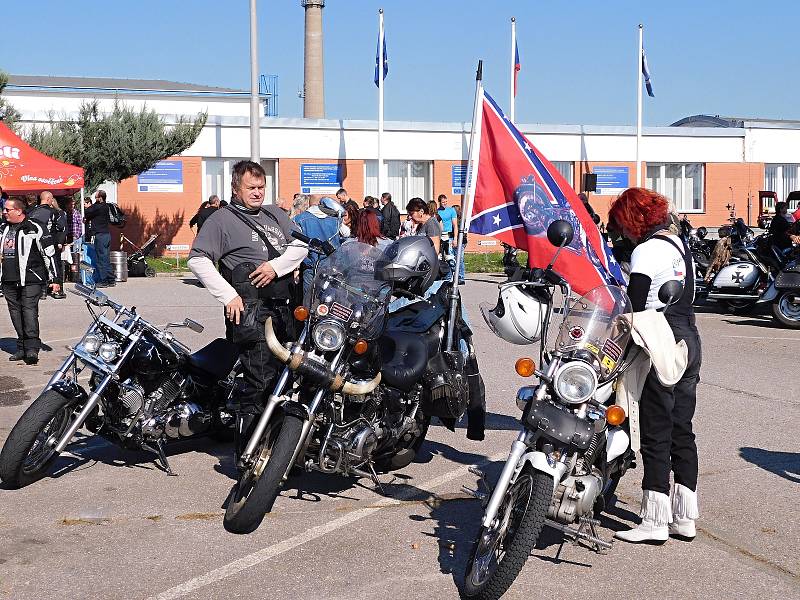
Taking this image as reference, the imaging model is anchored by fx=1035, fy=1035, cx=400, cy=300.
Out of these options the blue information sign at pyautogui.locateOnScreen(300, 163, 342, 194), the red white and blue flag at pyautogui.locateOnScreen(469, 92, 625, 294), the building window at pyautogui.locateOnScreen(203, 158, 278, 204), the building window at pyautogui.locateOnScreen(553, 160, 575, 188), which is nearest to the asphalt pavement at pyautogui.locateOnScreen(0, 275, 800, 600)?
the red white and blue flag at pyautogui.locateOnScreen(469, 92, 625, 294)

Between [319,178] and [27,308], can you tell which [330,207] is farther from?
[319,178]

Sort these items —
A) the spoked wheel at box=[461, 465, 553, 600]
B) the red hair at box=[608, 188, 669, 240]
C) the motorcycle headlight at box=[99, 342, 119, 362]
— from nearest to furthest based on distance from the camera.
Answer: the spoked wheel at box=[461, 465, 553, 600], the red hair at box=[608, 188, 669, 240], the motorcycle headlight at box=[99, 342, 119, 362]

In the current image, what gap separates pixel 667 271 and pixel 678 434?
88 cm

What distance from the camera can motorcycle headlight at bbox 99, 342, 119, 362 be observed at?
6.29 metres

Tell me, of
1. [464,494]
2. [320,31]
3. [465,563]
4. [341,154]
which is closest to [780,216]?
[464,494]

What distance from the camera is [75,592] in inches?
179

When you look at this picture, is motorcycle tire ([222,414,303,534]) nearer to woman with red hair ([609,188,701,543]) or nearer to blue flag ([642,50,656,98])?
woman with red hair ([609,188,701,543])

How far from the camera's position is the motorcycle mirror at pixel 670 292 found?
189 inches

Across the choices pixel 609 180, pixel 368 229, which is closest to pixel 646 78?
pixel 609 180

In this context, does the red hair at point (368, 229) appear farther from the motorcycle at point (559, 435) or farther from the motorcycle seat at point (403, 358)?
the motorcycle at point (559, 435)

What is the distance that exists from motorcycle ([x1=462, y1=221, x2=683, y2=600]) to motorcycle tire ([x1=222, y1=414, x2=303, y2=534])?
996 millimetres

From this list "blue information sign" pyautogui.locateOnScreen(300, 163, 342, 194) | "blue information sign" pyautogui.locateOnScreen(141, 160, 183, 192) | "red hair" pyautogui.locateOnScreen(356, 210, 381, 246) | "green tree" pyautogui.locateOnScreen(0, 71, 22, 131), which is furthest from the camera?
"blue information sign" pyautogui.locateOnScreen(300, 163, 342, 194)

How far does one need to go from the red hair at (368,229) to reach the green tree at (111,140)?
21.7m

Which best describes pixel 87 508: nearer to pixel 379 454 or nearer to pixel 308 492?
pixel 308 492
